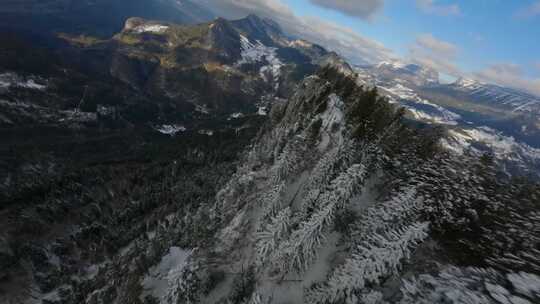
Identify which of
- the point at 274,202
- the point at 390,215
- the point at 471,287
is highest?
the point at 471,287

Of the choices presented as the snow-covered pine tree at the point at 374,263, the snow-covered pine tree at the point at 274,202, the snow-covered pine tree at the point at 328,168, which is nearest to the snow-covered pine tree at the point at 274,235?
the snow-covered pine tree at the point at 328,168

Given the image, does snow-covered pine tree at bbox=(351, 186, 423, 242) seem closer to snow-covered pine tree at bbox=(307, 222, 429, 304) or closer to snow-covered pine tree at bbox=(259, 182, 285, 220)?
snow-covered pine tree at bbox=(307, 222, 429, 304)

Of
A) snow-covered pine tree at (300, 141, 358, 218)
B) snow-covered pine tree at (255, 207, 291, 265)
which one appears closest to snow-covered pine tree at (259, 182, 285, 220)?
snow-covered pine tree at (300, 141, 358, 218)

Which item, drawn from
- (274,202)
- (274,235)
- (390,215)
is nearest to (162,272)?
(274,202)

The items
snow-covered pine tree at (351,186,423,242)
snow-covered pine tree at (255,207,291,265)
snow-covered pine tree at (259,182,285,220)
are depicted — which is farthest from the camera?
snow-covered pine tree at (259,182,285,220)

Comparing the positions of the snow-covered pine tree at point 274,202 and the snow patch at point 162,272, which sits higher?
the snow-covered pine tree at point 274,202

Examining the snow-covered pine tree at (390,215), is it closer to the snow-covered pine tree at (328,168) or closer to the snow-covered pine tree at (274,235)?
the snow-covered pine tree at (328,168)

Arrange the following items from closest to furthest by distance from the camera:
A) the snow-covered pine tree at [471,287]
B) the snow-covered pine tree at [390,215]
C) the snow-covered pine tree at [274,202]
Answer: the snow-covered pine tree at [471,287] → the snow-covered pine tree at [390,215] → the snow-covered pine tree at [274,202]

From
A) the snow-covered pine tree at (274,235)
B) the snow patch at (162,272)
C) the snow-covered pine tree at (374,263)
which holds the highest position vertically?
the snow-covered pine tree at (374,263)

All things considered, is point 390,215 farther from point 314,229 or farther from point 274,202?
point 274,202
